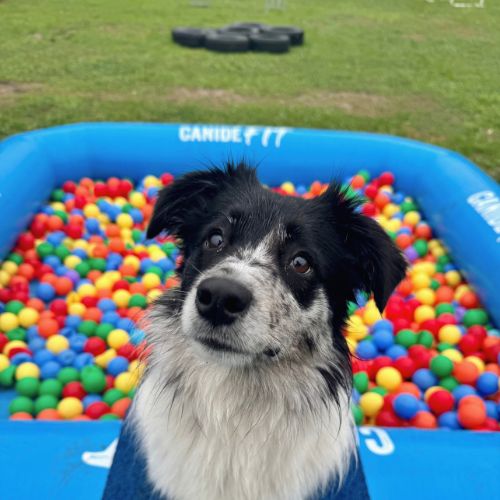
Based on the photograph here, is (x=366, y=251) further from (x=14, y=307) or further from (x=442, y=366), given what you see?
(x=14, y=307)

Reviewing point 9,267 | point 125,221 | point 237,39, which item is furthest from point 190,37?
point 9,267

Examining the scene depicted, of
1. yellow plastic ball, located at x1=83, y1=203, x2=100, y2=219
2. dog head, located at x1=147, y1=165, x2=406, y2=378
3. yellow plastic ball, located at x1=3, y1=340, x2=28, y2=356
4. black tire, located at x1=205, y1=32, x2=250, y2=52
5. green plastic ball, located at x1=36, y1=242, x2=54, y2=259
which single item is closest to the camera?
dog head, located at x1=147, y1=165, x2=406, y2=378

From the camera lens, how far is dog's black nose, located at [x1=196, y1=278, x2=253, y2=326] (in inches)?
74.6

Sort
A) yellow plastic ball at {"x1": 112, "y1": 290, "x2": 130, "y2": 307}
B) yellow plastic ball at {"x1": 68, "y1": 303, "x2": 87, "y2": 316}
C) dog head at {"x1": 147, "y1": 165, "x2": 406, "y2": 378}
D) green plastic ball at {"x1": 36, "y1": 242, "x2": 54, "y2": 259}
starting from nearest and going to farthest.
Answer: dog head at {"x1": 147, "y1": 165, "x2": 406, "y2": 378} < yellow plastic ball at {"x1": 68, "y1": 303, "x2": 87, "y2": 316} < yellow plastic ball at {"x1": 112, "y1": 290, "x2": 130, "y2": 307} < green plastic ball at {"x1": 36, "y1": 242, "x2": 54, "y2": 259}

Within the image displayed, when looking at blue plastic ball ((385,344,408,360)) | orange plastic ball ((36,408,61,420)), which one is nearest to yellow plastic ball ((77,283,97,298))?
orange plastic ball ((36,408,61,420))

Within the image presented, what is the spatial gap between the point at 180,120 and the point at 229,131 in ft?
7.55

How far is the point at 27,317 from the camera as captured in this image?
4332 millimetres

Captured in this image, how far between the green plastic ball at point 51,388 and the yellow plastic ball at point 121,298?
3.43ft

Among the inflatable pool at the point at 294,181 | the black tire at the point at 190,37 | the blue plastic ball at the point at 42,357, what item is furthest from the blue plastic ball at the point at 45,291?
the black tire at the point at 190,37

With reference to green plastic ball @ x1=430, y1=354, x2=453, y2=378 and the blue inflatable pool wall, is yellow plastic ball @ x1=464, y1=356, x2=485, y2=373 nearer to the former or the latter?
green plastic ball @ x1=430, y1=354, x2=453, y2=378

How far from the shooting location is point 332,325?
2527 millimetres

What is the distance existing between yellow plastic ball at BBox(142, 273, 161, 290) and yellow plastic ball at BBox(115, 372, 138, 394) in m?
1.18

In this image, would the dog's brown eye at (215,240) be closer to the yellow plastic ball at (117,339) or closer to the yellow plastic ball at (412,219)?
the yellow plastic ball at (117,339)

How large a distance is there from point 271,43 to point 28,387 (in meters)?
→ 10.4
